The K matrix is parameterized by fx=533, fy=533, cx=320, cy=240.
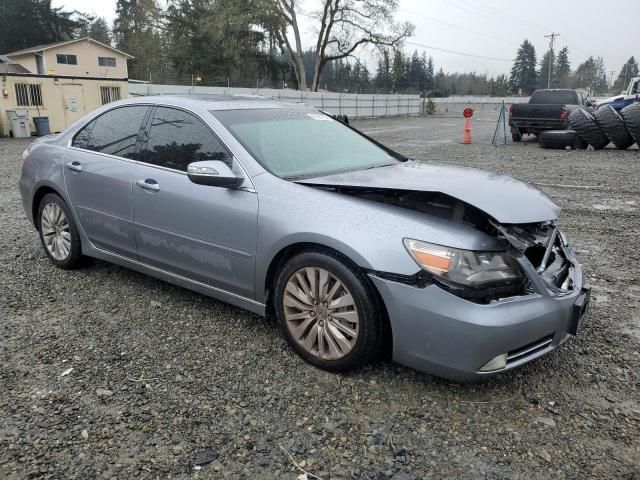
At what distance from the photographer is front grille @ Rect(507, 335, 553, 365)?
Result: 8.73ft

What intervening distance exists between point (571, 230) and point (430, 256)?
424 centimetres

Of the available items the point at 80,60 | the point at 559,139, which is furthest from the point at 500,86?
the point at 559,139

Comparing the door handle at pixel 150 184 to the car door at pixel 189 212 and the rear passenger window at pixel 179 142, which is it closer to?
the car door at pixel 189 212

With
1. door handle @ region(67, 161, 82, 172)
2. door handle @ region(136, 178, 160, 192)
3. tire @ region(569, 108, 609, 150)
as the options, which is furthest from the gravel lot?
tire @ region(569, 108, 609, 150)

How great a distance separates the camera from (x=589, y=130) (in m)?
14.3

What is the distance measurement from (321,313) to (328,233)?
0.47 meters

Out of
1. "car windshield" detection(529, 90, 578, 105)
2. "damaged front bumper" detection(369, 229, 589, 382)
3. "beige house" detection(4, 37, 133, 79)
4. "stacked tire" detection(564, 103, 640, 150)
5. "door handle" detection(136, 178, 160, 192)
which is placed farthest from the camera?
"beige house" detection(4, 37, 133, 79)

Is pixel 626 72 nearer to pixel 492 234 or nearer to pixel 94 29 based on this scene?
pixel 94 29

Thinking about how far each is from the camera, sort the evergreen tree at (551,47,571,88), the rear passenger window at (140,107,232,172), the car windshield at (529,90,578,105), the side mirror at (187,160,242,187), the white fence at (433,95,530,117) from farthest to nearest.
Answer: the evergreen tree at (551,47,571,88), the white fence at (433,95,530,117), the car windshield at (529,90,578,105), the rear passenger window at (140,107,232,172), the side mirror at (187,160,242,187)

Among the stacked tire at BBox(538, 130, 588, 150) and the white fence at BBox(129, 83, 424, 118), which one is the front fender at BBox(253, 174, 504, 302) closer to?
the stacked tire at BBox(538, 130, 588, 150)

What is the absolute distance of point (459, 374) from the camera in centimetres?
266

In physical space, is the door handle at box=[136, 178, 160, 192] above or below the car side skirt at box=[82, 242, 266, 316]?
above

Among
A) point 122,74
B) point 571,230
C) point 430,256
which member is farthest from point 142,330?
point 122,74

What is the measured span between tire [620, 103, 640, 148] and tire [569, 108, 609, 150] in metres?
0.66
